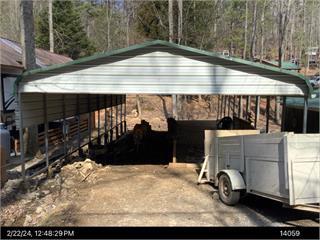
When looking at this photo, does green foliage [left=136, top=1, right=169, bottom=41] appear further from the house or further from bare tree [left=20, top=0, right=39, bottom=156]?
bare tree [left=20, top=0, right=39, bottom=156]

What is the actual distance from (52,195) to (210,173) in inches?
146

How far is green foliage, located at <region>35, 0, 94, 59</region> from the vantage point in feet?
110

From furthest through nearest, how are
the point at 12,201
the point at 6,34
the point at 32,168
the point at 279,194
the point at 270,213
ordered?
the point at 6,34
the point at 32,168
the point at 12,201
the point at 270,213
the point at 279,194

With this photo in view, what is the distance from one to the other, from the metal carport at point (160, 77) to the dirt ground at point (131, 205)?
1.37m

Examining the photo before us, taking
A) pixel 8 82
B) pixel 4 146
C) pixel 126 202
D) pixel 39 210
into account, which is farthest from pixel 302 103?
pixel 8 82

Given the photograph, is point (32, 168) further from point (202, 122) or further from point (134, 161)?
point (202, 122)

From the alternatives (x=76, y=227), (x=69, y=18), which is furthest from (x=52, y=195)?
(x=69, y=18)

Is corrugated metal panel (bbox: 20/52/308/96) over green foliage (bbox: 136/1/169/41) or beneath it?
beneath

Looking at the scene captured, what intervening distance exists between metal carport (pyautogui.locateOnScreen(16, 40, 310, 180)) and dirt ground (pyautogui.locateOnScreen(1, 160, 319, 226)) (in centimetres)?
137

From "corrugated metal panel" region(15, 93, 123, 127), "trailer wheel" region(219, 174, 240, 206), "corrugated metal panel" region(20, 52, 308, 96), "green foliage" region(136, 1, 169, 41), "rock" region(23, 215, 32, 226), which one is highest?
"green foliage" region(136, 1, 169, 41)

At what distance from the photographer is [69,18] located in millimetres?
33906

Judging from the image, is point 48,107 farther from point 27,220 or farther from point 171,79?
point 27,220

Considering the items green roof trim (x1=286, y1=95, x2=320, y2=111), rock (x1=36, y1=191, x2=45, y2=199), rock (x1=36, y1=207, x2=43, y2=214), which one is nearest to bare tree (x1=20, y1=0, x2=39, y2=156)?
rock (x1=36, y1=191, x2=45, y2=199)

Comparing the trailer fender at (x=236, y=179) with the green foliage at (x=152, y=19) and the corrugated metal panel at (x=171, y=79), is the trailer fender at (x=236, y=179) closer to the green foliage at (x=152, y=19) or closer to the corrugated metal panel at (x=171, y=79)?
the corrugated metal panel at (x=171, y=79)
